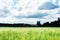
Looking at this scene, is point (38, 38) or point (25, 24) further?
point (25, 24)

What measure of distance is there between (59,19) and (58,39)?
191 centimetres

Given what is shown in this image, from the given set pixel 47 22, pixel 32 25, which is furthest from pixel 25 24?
pixel 47 22

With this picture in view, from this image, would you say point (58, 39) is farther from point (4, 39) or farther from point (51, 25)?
point (51, 25)

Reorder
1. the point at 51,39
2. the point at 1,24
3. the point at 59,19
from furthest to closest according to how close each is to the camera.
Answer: the point at 59,19 → the point at 1,24 → the point at 51,39

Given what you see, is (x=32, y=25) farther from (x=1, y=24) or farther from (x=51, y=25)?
(x=1, y=24)

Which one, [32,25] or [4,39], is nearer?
[4,39]

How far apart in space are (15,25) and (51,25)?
2.94 ft

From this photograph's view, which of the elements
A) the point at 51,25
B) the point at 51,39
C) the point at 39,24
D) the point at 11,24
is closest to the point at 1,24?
the point at 11,24

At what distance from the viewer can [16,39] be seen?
7.88 feet

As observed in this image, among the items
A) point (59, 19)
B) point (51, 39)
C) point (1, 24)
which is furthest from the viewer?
point (59, 19)

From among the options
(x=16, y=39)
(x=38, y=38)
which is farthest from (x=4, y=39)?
(x=38, y=38)

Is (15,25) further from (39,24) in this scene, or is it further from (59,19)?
(59,19)

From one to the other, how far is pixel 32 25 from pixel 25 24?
177 mm

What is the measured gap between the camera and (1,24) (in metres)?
3.93
